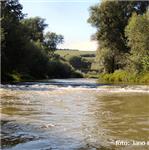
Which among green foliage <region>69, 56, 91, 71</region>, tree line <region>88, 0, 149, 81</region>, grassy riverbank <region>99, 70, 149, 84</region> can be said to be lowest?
grassy riverbank <region>99, 70, 149, 84</region>

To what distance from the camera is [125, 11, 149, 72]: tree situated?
134 feet

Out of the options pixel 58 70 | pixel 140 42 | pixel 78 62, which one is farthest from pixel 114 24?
pixel 78 62

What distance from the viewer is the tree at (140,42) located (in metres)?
41.0

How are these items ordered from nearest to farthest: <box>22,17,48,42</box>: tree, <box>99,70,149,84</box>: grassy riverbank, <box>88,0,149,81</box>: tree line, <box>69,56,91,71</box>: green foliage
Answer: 1. <box>99,70,149,84</box>: grassy riverbank
2. <box>88,0,149,81</box>: tree line
3. <box>22,17,48,42</box>: tree
4. <box>69,56,91,71</box>: green foliage

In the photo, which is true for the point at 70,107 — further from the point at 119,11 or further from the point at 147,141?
the point at 119,11

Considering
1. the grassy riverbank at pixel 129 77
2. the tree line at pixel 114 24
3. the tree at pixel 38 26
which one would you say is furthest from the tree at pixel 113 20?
the tree at pixel 38 26

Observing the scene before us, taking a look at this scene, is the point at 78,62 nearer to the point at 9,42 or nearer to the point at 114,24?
the point at 114,24

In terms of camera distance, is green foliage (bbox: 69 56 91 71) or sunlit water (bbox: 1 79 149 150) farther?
green foliage (bbox: 69 56 91 71)

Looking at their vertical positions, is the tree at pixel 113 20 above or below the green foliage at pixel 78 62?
above

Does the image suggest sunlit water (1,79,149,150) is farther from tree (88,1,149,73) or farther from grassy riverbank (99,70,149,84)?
tree (88,1,149,73)

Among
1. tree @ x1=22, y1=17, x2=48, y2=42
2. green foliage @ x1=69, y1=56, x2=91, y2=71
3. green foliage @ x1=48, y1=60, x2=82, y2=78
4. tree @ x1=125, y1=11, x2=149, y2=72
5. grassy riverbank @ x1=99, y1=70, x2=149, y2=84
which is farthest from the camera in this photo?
green foliage @ x1=69, y1=56, x2=91, y2=71

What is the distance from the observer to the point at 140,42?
4153cm

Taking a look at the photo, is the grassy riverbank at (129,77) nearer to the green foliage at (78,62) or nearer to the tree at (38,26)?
the tree at (38,26)

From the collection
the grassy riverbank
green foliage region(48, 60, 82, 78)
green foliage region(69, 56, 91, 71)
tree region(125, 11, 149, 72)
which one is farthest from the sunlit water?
green foliage region(69, 56, 91, 71)
